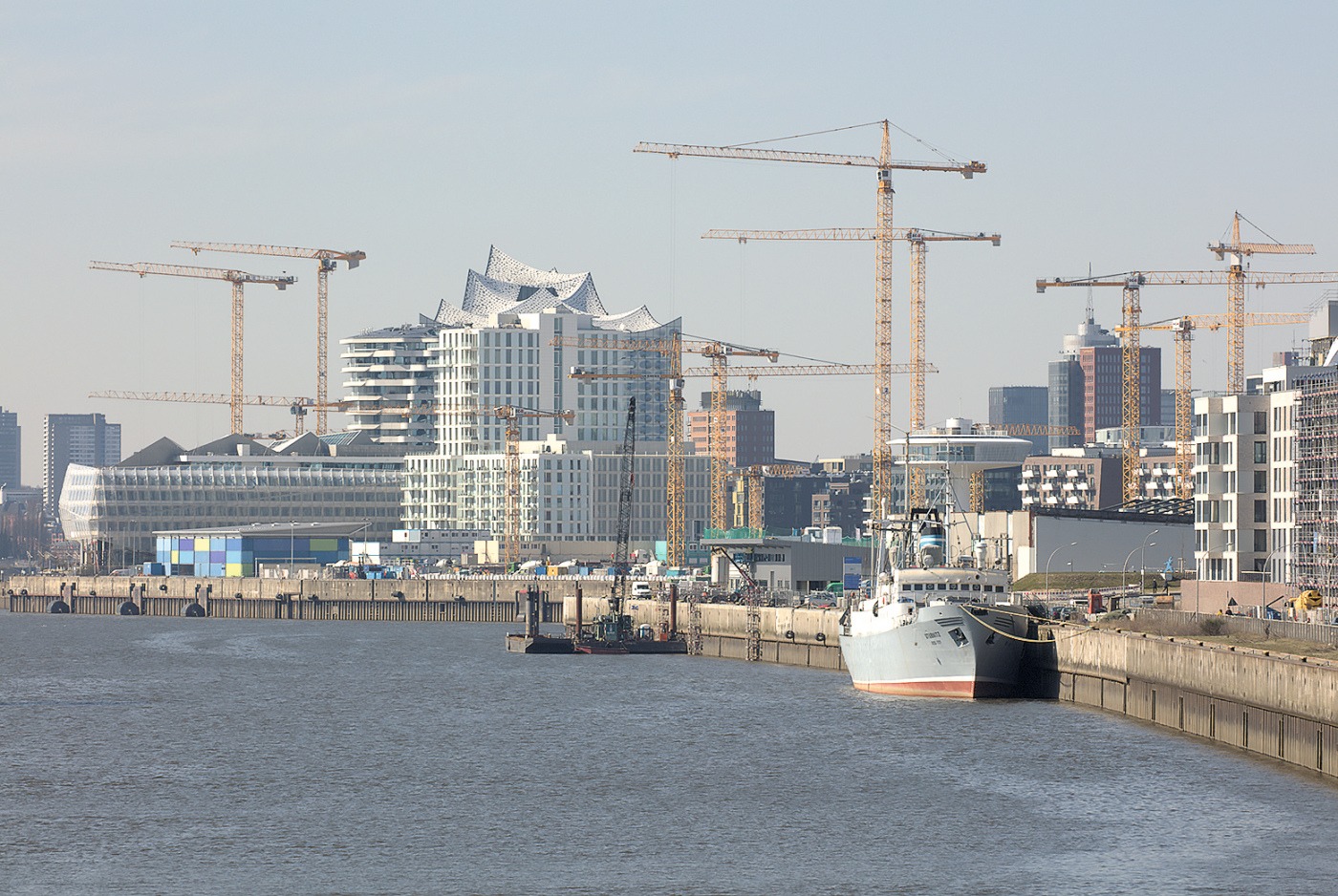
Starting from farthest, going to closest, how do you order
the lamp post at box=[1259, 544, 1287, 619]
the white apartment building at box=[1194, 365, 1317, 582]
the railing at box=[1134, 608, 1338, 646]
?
1. the white apartment building at box=[1194, 365, 1317, 582]
2. the lamp post at box=[1259, 544, 1287, 619]
3. the railing at box=[1134, 608, 1338, 646]

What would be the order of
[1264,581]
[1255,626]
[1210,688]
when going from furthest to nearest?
[1264,581] → [1255,626] → [1210,688]

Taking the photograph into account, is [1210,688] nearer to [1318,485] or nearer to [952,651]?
[952,651]

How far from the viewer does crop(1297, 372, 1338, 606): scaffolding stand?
463 feet

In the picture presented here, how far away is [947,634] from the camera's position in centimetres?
12100

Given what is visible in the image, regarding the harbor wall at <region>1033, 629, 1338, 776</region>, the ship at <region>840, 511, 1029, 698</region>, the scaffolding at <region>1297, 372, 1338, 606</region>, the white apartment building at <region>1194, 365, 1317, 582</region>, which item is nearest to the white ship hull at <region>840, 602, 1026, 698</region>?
the ship at <region>840, 511, 1029, 698</region>

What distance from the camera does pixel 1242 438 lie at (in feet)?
533

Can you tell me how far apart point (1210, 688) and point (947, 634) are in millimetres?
23852

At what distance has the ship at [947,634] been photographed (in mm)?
120438

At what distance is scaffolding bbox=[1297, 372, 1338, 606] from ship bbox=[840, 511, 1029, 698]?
26133 mm

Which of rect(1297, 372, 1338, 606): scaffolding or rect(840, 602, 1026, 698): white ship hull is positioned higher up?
rect(1297, 372, 1338, 606): scaffolding

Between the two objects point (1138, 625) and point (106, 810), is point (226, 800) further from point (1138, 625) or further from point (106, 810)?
point (1138, 625)

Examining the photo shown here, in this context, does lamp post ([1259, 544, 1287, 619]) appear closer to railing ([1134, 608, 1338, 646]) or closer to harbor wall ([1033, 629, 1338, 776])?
railing ([1134, 608, 1338, 646])

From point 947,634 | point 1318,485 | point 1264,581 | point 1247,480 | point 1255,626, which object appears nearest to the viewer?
point 1255,626

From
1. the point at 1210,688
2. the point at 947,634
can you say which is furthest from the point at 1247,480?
the point at 1210,688
